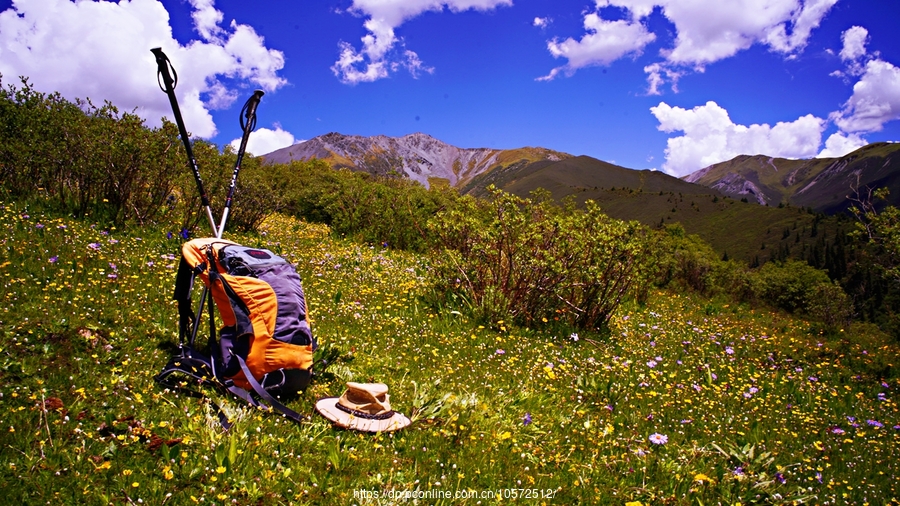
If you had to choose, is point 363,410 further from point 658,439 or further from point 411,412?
point 658,439

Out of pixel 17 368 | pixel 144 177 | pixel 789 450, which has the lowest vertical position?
pixel 789 450

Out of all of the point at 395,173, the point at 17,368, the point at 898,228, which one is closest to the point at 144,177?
the point at 17,368

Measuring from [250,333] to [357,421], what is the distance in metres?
1.11

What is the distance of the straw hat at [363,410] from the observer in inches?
153

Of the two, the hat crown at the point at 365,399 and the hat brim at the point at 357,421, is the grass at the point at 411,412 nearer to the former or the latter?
the hat brim at the point at 357,421

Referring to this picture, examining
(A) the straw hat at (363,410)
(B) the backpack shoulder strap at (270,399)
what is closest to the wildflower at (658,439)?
(A) the straw hat at (363,410)

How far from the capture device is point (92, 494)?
8.62 feet

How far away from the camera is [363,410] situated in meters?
4.02

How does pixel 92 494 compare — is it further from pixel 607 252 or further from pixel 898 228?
pixel 898 228

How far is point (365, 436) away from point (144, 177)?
282 inches

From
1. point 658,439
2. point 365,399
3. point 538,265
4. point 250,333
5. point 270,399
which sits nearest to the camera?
point 270,399

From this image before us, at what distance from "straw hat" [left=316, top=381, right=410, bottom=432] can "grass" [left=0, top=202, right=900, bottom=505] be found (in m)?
0.11

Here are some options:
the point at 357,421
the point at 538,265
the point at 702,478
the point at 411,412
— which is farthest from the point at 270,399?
the point at 538,265

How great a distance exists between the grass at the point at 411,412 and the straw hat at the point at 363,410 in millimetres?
110
